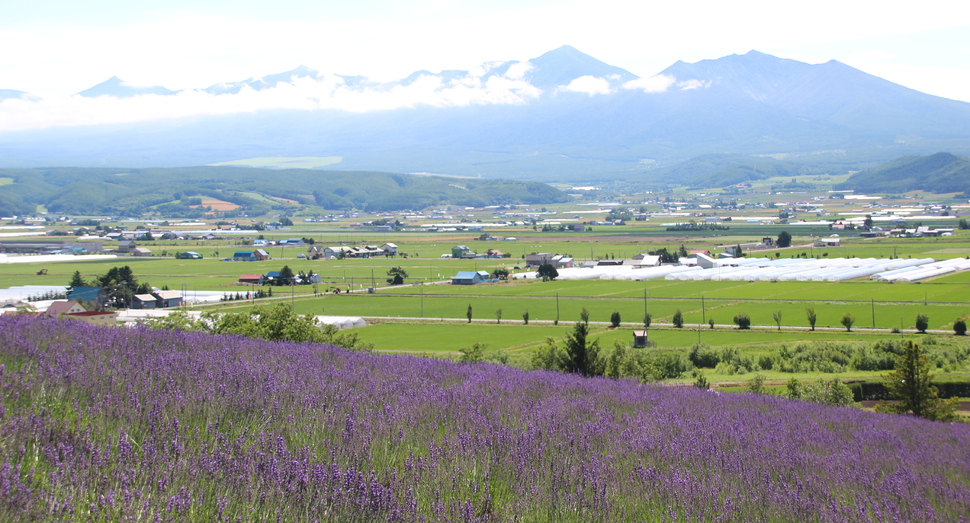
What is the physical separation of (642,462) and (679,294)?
53.3 metres

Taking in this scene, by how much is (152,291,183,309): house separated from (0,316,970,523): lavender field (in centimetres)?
4589

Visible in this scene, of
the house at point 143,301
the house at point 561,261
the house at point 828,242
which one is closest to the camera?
the house at point 143,301

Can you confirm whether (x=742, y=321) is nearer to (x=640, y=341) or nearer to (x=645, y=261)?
(x=640, y=341)

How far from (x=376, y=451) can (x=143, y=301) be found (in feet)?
166

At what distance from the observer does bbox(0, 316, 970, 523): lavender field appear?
4.00 metres

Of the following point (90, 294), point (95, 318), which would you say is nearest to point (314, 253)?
point (90, 294)

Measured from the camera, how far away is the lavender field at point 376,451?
400 centimetres

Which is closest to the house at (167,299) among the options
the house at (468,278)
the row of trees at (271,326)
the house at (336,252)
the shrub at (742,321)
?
the house at (468,278)

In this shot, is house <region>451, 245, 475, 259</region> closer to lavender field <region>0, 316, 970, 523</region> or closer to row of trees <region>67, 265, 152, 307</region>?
row of trees <region>67, 265, 152, 307</region>

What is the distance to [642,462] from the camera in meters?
5.49

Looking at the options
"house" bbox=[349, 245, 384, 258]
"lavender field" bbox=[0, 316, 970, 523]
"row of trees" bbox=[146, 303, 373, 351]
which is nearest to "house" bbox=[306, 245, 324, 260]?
Result: "house" bbox=[349, 245, 384, 258]

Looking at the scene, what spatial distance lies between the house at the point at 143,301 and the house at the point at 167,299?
352 millimetres

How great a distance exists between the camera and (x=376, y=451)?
5.01 meters

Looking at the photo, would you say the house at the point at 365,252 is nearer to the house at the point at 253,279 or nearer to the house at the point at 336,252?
the house at the point at 336,252
